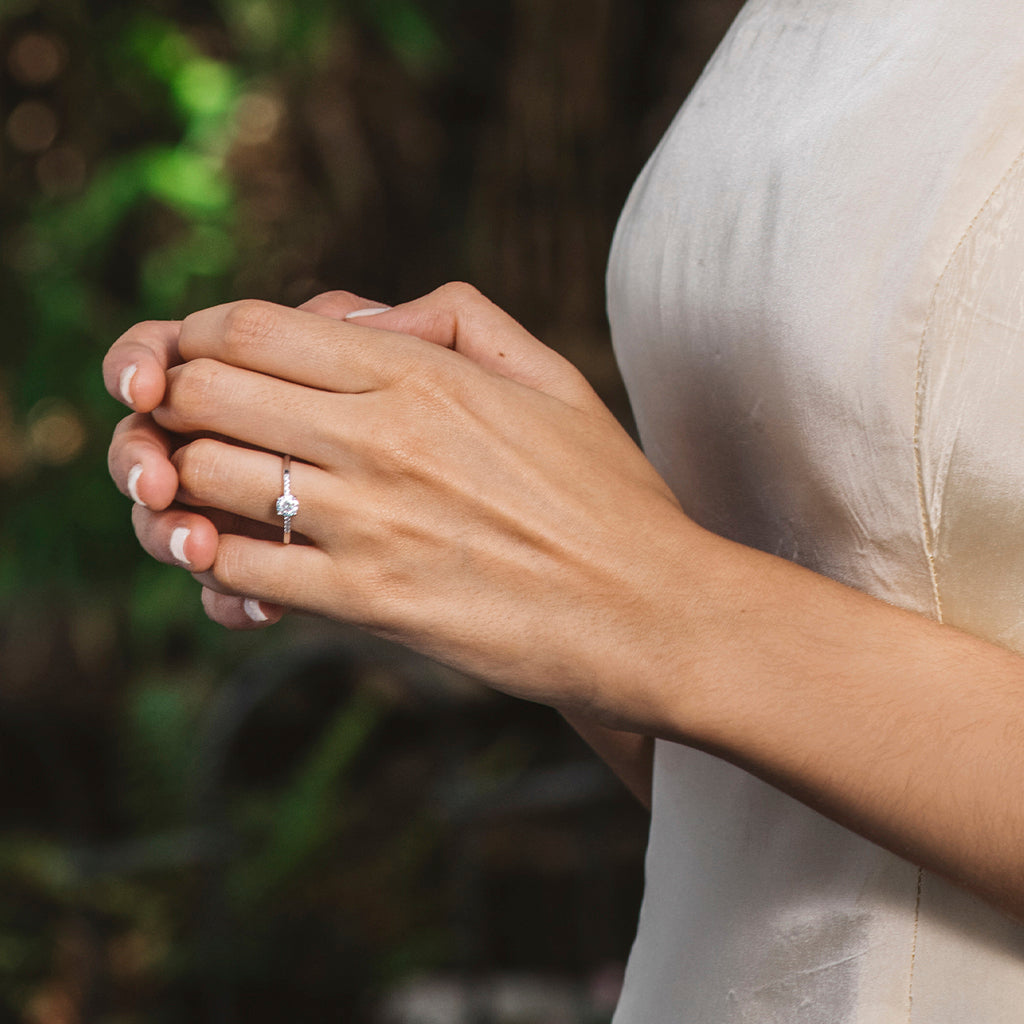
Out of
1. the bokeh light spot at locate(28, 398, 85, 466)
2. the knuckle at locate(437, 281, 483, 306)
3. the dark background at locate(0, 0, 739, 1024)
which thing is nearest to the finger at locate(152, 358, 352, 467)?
the knuckle at locate(437, 281, 483, 306)

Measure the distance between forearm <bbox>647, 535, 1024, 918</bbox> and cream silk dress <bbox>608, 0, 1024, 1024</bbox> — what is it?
0.03 metres

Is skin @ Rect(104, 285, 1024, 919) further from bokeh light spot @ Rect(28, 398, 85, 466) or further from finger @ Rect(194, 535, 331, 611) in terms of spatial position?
bokeh light spot @ Rect(28, 398, 85, 466)

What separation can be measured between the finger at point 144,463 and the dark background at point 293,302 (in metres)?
1.73

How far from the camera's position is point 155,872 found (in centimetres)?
229

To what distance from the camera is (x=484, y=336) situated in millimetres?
515

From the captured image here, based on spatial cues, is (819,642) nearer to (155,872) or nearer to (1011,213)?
(1011,213)

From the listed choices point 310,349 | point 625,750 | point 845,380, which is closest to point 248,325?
point 310,349

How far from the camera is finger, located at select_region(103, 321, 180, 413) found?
0.47m

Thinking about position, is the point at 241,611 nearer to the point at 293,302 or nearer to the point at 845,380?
the point at 845,380

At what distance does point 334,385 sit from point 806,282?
→ 222mm

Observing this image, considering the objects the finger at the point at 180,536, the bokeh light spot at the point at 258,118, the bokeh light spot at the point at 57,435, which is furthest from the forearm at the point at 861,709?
the bokeh light spot at the point at 258,118

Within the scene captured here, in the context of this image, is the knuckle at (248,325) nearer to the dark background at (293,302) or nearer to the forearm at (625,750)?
the forearm at (625,750)

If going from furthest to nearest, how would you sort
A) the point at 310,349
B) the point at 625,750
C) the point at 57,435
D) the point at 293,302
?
the point at 293,302 < the point at 57,435 < the point at 625,750 < the point at 310,349

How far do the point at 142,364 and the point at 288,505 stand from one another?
101 mm
